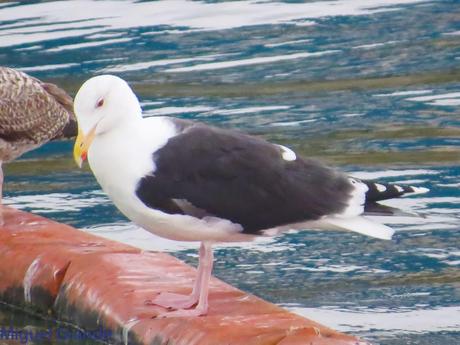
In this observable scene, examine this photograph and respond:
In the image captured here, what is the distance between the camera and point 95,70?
1163 centimetres

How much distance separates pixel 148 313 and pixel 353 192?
0.89m

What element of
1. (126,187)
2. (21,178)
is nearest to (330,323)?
(126,187)

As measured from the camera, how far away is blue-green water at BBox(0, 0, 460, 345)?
6496 millimetres

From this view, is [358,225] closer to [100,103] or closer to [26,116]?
[100,103]

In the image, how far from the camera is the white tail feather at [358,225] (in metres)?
5.09

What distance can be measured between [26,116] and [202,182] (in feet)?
7.62

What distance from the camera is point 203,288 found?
5199 mm

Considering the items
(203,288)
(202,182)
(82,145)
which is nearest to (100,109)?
(82,145)

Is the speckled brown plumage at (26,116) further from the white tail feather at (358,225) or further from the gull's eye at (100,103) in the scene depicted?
the white tail feather at (358,225)

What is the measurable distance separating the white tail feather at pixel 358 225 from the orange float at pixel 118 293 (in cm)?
36

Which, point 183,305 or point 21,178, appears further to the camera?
point 21,178

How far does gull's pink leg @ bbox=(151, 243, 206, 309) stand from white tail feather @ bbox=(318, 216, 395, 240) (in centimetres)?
47

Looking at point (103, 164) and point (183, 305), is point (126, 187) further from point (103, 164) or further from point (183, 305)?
point (183, 305)

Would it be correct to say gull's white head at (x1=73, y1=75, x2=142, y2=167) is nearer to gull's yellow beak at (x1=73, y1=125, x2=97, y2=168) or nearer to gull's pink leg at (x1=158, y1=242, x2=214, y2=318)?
gull's yellow beak at (x1=73, y1=125, x2=97, y2=168)
